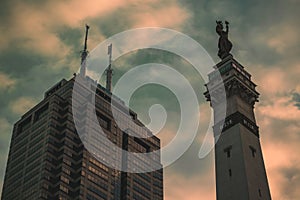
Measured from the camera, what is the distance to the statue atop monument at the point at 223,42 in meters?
128

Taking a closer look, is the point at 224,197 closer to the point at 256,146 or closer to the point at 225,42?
the point at 256,146

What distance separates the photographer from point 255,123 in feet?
388

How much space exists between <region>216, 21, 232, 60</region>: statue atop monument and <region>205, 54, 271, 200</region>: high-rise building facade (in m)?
3.57

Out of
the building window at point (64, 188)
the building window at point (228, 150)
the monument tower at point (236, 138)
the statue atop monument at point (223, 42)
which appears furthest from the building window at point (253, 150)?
the building window at point (64, 188)

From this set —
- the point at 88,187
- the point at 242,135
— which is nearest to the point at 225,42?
the point at 242,135

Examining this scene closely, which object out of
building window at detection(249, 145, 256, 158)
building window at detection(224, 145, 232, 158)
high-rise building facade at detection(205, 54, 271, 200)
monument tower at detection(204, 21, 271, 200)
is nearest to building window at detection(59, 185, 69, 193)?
monument tower at detection(204, 21, 271, 200)

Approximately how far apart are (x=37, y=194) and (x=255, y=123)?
103 metres

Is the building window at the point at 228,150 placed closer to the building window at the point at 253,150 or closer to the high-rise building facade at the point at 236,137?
the high-rise building facade at the point at 236,137

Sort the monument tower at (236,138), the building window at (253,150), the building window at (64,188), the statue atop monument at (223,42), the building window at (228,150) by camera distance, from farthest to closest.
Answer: the building window at (64,188), the statue atop monument at (223,42), the building window at (253,150), the building window at (228,150), the monument tower at (236,138)

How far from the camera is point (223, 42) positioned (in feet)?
426

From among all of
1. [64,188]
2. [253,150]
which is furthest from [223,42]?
[64,188]

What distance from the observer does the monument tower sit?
103750 mm

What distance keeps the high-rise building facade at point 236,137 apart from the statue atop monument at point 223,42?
3566mm

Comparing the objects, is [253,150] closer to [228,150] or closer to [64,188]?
[228,150]
